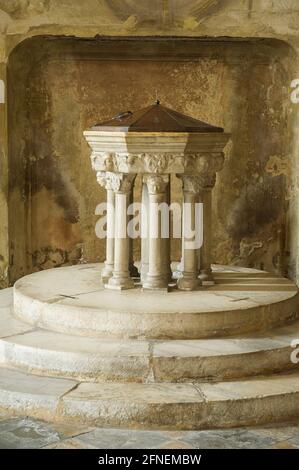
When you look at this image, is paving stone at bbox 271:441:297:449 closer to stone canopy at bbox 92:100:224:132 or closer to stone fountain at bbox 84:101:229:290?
stone fountain at bbox 84:101:229:290

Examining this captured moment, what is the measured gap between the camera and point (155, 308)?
5.52 meters

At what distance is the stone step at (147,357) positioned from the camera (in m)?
5.01

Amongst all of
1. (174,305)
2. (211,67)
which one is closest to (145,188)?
(174,305)

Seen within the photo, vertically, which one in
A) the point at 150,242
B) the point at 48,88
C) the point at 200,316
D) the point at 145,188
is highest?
Answer: the point at 48,88

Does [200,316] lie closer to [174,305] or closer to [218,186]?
[174,305]

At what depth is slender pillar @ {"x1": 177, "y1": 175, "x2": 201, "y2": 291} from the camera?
6.00 meters

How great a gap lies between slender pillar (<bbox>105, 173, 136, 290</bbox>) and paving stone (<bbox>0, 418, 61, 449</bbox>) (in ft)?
5.19

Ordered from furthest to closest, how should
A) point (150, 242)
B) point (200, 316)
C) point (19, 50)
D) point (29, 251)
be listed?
point (29, 251)
point (19, 50)
point (150, 242)
point (200, 316)

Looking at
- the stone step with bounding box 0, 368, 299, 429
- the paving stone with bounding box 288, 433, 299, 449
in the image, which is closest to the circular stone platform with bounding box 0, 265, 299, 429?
the stone step with bounding box 0, 368, 299, 429

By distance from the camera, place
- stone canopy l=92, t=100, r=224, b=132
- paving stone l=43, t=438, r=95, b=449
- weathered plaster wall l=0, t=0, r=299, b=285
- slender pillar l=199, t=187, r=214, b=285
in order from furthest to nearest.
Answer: weathered plaster wall l=0, t=0, r=299, b=285, slender pillar l=199, t=187, r=214, b=285, stone canopy l=92, t=100, r=224, b=132, paving stone l=43, t=438, r=95, b=449

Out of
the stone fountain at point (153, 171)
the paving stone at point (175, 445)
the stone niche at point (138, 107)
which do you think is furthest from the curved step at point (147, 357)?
the stone niche at point (138, 107)

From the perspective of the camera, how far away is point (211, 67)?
8.42 meters

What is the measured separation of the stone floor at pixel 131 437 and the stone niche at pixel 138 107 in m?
3.70

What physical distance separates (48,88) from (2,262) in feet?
6.07
